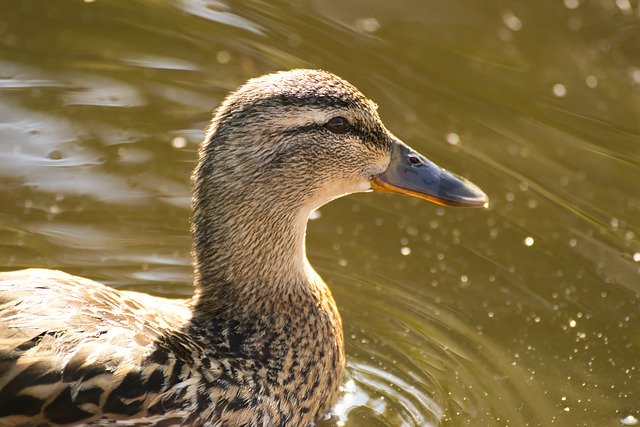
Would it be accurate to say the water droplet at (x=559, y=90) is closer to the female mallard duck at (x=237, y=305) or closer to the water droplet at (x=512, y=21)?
the water droplet at (x=512, y=21)

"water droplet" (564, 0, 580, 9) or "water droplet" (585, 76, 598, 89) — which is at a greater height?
"water droplet" (564, 0, 580, 9)

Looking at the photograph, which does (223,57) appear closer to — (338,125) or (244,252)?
(338,125)

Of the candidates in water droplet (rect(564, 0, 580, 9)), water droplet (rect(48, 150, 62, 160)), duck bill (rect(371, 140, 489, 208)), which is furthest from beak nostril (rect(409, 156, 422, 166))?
water droplet (rect(564, 0, 580, 9))

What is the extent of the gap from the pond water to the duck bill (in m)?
0.93

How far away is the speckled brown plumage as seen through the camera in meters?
5.36

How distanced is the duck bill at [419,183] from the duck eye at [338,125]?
0.35m

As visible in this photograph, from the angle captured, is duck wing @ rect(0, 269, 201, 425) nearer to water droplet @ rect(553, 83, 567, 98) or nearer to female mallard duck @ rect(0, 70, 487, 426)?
female mallard duck @ rect(0, 70, 487, 426)

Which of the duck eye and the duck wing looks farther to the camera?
the duck eye

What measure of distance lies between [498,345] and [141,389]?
239cm

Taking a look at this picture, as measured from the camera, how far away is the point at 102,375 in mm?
5387

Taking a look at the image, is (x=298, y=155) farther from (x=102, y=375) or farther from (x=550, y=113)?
(x=550, y=113)

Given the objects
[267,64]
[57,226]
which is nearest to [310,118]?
[57,226]

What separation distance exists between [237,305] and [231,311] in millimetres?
49

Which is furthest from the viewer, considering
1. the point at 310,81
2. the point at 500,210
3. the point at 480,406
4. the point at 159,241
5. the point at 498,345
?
the point at 500,210
